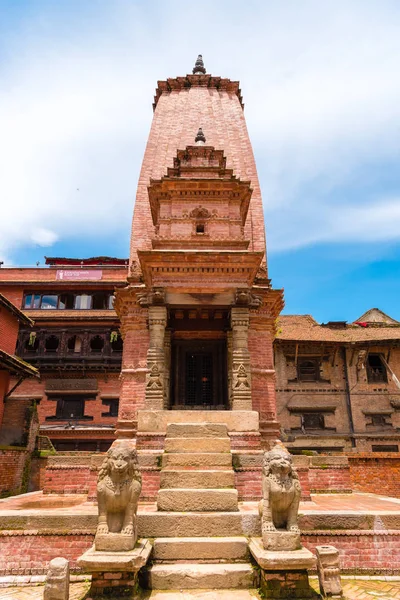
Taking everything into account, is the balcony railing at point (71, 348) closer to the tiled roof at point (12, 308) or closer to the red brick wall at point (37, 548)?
the tiled roof at point (12, 308)

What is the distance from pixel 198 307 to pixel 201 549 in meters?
7.12

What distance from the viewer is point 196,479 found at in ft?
25.6

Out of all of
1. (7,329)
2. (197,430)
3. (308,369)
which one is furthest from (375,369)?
(7,329)

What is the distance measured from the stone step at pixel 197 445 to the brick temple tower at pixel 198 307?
3.43ft

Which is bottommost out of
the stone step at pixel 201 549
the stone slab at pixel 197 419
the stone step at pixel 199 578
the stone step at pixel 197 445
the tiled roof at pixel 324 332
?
the stone step at pixel 199 578

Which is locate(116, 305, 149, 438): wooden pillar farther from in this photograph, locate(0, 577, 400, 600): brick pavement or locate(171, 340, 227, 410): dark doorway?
locate(0, 577, 400, 600): brick pavement


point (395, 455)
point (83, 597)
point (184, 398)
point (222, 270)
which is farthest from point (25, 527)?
point (395, 455)

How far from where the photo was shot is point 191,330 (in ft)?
44.8

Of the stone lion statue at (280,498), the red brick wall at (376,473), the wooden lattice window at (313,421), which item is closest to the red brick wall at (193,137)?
the red brick wall at (376,473)

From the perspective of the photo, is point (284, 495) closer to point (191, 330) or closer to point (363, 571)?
point (363, 571)

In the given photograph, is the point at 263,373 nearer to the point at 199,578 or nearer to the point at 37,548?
the point at 199,578

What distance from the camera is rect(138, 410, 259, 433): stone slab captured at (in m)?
10.0

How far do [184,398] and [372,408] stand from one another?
1575cm

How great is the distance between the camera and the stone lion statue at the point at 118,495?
5.79 m
